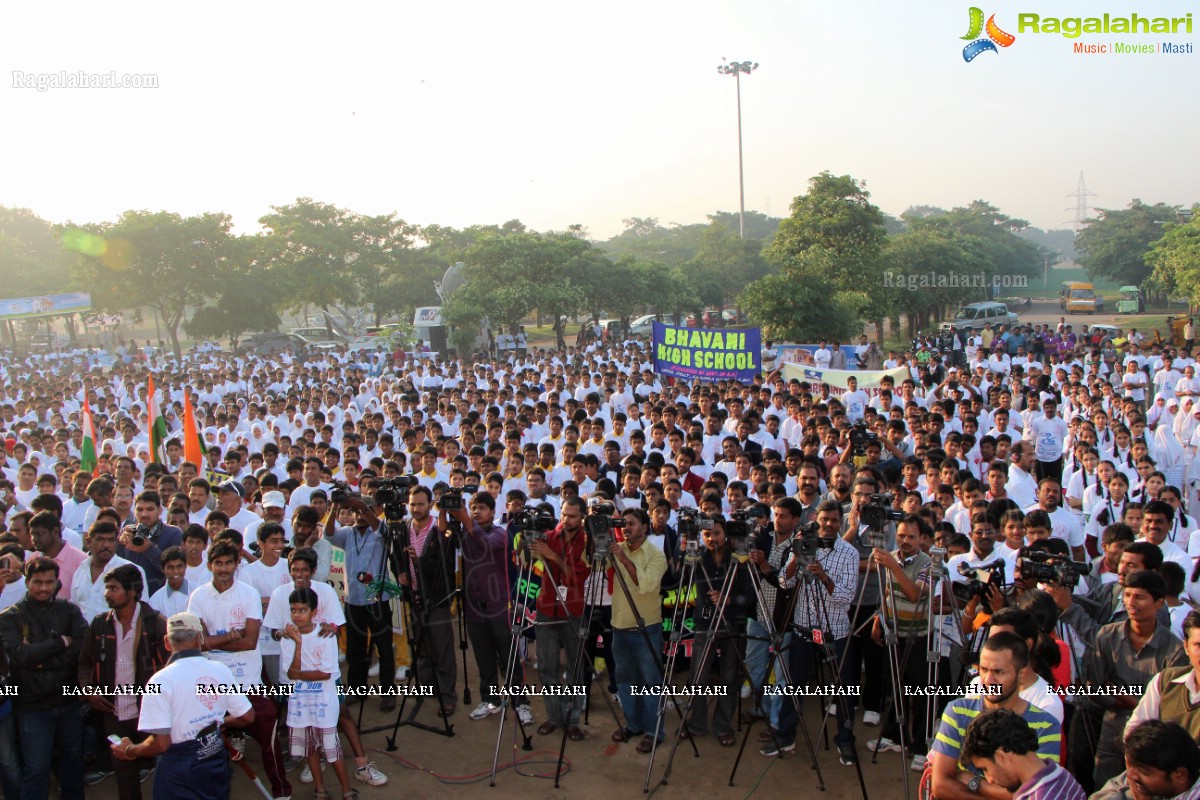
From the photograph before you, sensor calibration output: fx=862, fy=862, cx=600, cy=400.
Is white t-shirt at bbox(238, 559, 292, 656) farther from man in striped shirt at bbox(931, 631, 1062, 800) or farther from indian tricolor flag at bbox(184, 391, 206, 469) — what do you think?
indian tricolor flag at bbox(184, 391, 206, 469)

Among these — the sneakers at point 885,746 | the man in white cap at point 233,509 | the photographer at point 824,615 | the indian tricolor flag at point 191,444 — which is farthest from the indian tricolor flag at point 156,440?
the sneakers at point 885,746

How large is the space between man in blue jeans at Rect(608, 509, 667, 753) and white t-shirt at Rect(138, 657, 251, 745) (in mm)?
2298

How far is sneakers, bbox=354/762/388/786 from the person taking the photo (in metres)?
5.11

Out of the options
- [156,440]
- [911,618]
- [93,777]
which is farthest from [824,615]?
[156,440]

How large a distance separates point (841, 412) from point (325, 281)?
30812mm

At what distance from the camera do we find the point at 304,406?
14047mm

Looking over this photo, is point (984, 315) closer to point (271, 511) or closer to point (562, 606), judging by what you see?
point (562, 606)

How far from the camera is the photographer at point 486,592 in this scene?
5855mm

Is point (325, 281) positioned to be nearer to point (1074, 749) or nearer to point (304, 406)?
point (304, 406)

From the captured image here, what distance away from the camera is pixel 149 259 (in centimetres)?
3181

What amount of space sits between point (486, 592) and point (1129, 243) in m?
54.0

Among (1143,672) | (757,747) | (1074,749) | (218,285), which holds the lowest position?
(757,747)

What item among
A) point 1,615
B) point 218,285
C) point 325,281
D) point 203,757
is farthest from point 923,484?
point 325,281

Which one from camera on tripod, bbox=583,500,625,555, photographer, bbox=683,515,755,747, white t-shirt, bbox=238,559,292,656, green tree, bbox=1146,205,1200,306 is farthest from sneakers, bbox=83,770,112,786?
green tree, bbox=1146,205,1200,306
